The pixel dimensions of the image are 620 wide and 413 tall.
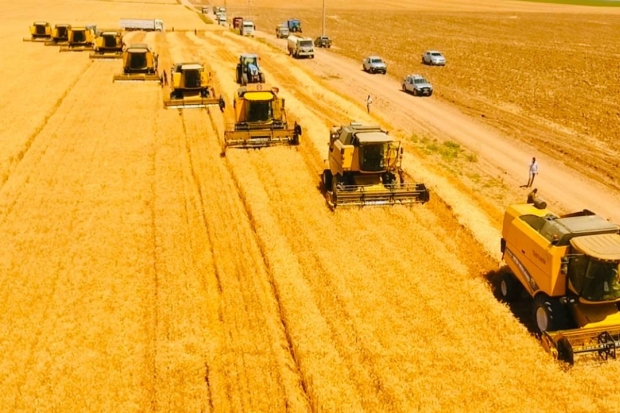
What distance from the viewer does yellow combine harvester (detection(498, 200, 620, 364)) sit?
10.5m

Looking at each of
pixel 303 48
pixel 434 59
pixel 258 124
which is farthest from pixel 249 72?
pixel 434 59

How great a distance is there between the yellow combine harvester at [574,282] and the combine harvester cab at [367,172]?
681cm

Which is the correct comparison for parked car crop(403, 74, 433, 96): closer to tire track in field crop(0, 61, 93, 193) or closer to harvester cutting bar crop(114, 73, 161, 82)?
harvester cutting bar crop(114, 73, 161, 82)

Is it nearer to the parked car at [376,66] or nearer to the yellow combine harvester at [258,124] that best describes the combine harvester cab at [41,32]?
the parked car at [376,66]

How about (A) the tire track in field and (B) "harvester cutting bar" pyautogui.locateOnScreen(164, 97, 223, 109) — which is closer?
(A) the tire track in field

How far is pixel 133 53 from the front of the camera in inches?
1422

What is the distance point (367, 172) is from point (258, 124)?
26.8 feet

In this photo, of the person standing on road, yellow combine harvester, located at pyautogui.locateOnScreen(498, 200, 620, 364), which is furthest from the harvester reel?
the person standing on road

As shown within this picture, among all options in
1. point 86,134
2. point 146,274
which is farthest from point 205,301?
point 86,134

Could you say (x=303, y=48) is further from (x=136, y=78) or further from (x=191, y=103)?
(x=191, y=103)

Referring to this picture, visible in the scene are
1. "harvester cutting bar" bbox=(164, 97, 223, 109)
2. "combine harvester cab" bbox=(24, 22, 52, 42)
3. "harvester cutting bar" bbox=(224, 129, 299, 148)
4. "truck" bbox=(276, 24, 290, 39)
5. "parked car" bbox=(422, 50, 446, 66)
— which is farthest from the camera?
"truck" bbox=(276, 24, 290, 39)

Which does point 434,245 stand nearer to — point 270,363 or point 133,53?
point 270,363

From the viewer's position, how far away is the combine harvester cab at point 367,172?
17734mm

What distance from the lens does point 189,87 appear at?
30.2 m
